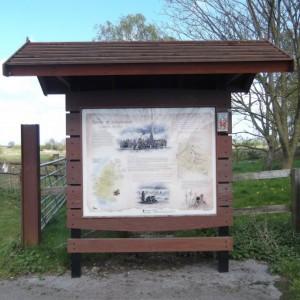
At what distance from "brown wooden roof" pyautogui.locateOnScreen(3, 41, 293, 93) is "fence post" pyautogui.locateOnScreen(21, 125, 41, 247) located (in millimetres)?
1197

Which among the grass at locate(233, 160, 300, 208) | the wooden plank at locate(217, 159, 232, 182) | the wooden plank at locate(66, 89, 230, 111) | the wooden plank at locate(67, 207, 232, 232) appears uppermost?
the wooden plank at locate(66, 89, 230, 111)

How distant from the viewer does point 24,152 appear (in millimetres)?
7125

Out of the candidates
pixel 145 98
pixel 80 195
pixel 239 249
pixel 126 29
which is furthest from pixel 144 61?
pixel 126 29

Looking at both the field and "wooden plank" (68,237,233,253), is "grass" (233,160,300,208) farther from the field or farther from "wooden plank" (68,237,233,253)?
"wooden plank" (68,237,233,253)

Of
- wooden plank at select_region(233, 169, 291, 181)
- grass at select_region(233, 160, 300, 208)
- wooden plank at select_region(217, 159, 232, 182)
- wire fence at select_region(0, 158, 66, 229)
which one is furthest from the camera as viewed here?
grass at select_region(233, 160, 300, 208)

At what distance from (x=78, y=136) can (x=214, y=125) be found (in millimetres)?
1621

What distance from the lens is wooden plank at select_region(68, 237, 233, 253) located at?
245 inches

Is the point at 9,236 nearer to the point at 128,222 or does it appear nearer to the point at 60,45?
the point at 128,222

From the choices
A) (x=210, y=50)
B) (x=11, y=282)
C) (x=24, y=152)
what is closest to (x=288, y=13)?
(x=210, y=50)

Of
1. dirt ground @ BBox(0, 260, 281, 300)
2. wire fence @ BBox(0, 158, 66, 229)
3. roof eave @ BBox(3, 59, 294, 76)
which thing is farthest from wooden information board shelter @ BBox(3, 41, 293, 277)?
wire fence @ BBox(0, 158, 66, 229)

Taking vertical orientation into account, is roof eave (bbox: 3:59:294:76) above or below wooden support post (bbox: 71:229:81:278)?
above

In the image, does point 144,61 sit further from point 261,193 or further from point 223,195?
point 261,193

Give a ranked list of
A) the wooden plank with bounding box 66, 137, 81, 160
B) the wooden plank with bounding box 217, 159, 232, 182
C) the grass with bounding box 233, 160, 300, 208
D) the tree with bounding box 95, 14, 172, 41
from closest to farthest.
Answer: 1. the wooden plank with bounding box 66, 137, 81, 160
2. the wooden plank with bounding box 217, 159, 232, 182
3. the grass with bounding box 233, 160, 300, 208
4. the tree with bounding box 95, 14, 172, 41

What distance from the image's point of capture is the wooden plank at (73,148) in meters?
6.20
